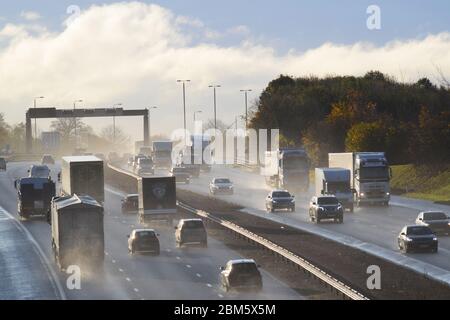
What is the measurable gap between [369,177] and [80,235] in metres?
37.3

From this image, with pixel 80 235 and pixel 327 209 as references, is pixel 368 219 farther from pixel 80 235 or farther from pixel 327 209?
pixel 80 235

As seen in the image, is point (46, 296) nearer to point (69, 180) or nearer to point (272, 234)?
point (272, 234)

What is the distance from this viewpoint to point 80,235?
49750mm

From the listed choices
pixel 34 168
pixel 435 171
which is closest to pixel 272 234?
pixel 435 171

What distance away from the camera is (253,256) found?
55.1m

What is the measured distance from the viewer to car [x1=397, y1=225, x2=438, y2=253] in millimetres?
53094

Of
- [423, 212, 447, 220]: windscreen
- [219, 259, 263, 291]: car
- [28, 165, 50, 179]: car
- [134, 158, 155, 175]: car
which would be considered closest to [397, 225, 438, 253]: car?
[423, 212, 447, 220]: windscreen

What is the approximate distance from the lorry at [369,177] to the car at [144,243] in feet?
89.9

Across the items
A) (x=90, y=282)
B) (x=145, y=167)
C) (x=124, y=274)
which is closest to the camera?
(x=90, y=282)

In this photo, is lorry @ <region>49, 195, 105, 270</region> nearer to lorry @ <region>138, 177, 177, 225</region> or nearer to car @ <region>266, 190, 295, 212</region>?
lorry @ <region>138, 177, 177, 225</region>

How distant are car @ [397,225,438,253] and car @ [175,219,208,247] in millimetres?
12430

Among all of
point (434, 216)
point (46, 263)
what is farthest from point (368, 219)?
point (46, 263)
